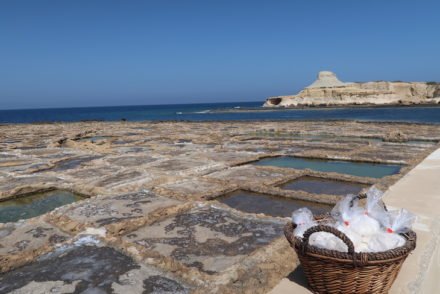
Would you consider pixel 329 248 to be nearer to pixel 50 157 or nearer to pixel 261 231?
pixel 261 231

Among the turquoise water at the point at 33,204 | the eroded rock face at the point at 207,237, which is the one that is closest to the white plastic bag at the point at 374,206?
the eroded rock face at the point at 207,237

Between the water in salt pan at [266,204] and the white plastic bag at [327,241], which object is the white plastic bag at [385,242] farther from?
the water in salt pan at [266,204]

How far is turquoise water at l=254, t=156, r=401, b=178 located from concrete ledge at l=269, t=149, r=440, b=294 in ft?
4.27

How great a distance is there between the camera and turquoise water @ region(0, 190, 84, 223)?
5.21m

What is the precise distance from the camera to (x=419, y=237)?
329 cm

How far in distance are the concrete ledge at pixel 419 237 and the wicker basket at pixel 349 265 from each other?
246mm

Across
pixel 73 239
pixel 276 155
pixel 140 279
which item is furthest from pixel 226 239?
pixel 276 155

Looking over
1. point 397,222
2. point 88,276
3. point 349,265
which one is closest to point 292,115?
point 88,276

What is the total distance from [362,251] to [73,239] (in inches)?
115

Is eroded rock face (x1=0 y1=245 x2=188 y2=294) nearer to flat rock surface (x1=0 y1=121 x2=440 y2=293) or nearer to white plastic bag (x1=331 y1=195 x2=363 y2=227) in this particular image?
flat rock surface (x1=0 y1=121 x2=440 y2=293)

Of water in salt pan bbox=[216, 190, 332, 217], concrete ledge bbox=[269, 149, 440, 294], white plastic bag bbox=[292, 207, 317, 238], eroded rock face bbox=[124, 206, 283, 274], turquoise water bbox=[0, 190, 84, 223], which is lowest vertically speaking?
turquoise water bbox=[0, 190, 84, 223]

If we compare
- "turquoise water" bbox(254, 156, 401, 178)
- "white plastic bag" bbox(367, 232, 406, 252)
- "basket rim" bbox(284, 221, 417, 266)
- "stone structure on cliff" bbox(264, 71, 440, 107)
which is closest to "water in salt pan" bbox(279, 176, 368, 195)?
"turquoise water" bbox(254, 156, 401, 178)

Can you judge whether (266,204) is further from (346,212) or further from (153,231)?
(346,212)

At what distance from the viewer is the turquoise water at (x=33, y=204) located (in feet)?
17.1
